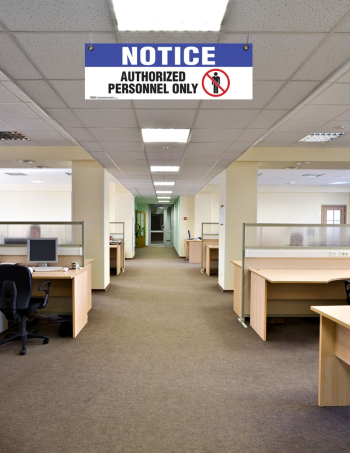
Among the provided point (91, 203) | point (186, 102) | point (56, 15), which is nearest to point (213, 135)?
point (186, 102)

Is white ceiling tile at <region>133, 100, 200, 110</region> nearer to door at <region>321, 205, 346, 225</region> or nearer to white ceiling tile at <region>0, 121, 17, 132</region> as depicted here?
white ceiling tile at <region>0, 121, 17, 132</region>

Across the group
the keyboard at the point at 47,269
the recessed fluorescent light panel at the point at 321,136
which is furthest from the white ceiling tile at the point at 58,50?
the recessed fluorescent light panel at the point at 321,136

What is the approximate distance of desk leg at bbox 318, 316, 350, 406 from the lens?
85.0 inches

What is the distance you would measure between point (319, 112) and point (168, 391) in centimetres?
300

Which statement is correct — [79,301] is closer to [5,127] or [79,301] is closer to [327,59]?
[5,127]

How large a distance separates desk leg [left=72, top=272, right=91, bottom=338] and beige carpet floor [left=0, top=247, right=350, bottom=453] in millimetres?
123

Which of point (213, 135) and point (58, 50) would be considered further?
point (213, 135)

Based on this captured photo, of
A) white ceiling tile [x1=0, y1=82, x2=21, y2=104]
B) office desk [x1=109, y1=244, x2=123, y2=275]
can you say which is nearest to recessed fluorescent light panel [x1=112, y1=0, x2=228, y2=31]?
white ceiling tile [x1=0, y1=82, x2=21, y2=104]

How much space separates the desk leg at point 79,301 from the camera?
3434mm

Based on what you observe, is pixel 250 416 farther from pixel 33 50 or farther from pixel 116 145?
pixel 116 145

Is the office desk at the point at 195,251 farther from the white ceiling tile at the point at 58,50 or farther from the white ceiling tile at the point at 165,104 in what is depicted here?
the white ceiling tile at the point at 58,50

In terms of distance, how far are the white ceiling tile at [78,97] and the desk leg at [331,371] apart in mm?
2302

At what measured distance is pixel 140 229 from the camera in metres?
15.7

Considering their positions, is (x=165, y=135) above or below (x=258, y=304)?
above
